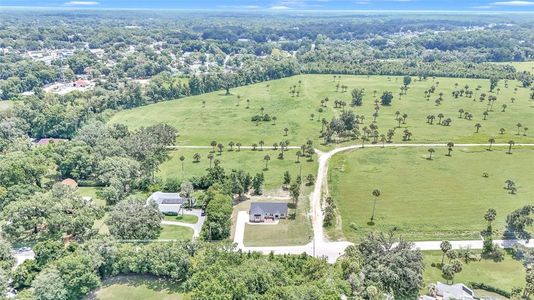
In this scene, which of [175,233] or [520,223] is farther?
[175,233]

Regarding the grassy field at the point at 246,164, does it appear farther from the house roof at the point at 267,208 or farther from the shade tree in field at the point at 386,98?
the shade tree in field at the point at 386,98

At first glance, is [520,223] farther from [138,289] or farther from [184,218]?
[138,289]

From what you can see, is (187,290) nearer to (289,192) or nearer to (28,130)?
(289,192)

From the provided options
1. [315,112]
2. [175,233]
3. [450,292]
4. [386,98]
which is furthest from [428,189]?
[386,98]

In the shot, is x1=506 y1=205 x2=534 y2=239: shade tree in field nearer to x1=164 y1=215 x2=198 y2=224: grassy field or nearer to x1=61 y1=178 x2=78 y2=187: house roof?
x1=164 y1=215 x2=198 y2=224: grassy field

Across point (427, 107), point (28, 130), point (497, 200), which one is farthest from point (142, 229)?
point (427, 107)
